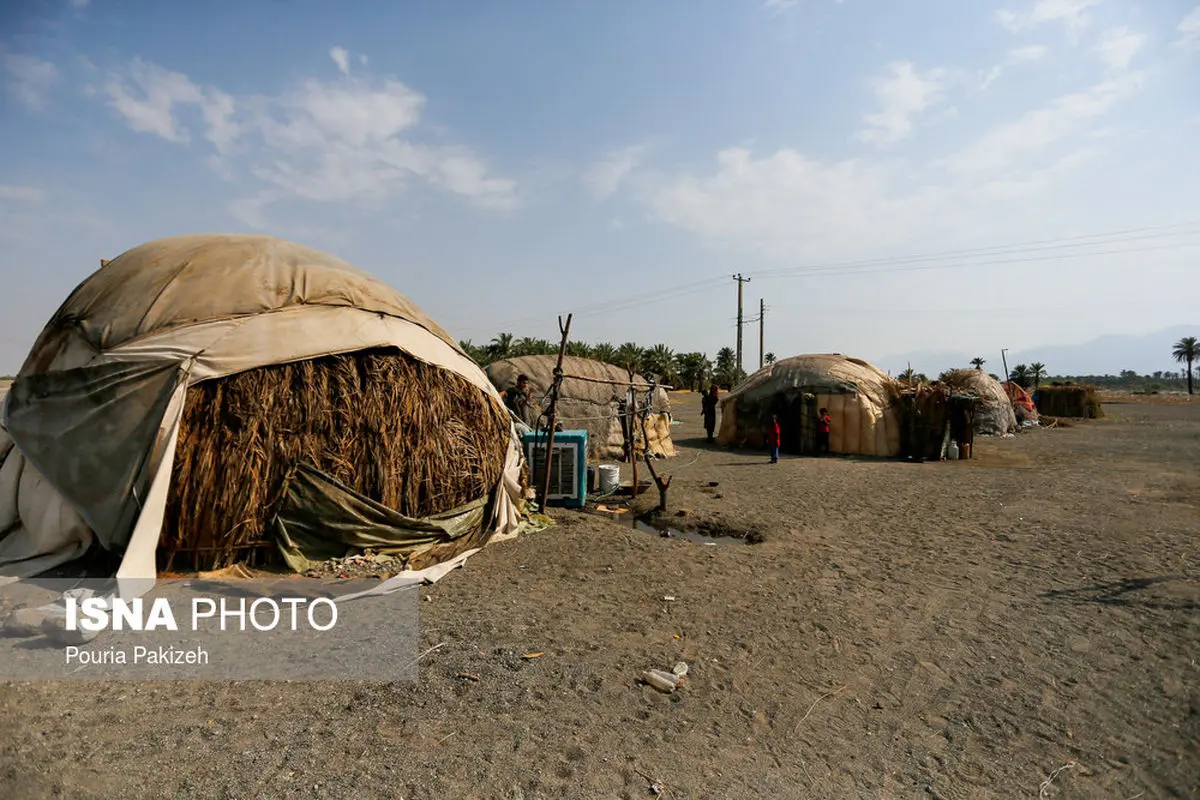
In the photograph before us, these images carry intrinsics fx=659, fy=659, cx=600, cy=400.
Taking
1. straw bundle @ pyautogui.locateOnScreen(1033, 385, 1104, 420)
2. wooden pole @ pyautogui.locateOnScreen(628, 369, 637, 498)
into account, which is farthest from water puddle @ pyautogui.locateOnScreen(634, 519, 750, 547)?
straw bundle @ pyautogui.locateOnScreen(1033, 385, 1104, 420)

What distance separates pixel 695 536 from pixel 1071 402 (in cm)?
3221

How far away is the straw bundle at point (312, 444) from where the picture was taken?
6332 mm

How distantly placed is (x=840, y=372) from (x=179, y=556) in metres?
15.3

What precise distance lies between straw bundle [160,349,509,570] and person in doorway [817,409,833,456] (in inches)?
443

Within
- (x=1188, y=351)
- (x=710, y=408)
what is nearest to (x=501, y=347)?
(x=710, y=408)

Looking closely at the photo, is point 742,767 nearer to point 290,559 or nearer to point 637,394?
point 290,559

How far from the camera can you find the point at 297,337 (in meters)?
6.97

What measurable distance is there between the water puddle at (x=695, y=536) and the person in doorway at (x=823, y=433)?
9.10m

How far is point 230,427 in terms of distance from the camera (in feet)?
21.3

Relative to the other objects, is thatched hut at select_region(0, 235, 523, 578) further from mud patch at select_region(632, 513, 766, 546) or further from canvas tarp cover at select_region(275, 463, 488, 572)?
mud patch at select_region(632, 513, 766, 546)

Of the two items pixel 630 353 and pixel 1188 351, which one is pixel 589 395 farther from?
pixel 1188 351

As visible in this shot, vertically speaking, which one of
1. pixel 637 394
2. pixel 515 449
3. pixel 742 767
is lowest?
pixel 742 767

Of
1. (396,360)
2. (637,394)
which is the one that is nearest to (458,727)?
(396,360)

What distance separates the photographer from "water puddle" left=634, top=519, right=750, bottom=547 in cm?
825
